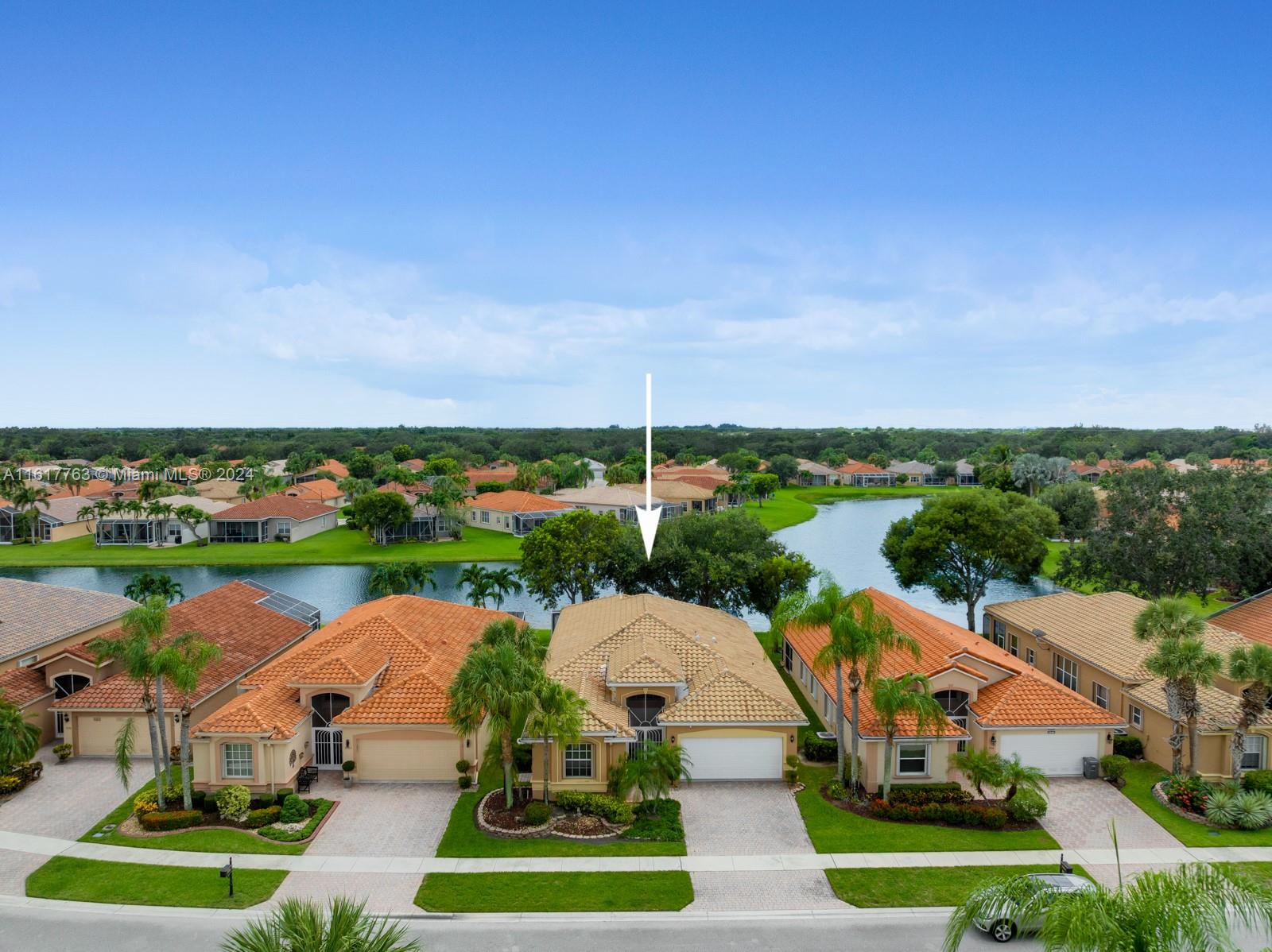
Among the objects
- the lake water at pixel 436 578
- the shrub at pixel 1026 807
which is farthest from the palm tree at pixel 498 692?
the lake water at pixel 436 578

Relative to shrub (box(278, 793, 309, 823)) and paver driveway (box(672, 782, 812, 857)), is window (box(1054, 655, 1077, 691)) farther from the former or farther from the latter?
shrub (box(278, 793, 309, 823))

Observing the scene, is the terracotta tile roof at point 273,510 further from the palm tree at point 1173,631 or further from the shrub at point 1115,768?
the palm tree at point 1173,631

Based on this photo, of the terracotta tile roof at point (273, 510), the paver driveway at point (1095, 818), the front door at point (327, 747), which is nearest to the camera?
the paver driveway at point (1095, 818)

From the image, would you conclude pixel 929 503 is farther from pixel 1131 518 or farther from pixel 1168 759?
pixel 1168 759

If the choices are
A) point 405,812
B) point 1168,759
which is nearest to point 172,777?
point 405,812

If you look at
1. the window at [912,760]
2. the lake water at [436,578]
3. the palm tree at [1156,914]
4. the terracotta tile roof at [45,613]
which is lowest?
the lake water at [436,578]

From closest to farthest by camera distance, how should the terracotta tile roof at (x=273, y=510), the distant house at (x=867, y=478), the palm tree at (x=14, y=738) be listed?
1. the palm tree at (x=14, y=738)
2. the terracotta tile roof at (x=273, y=510)
3. the distant house at (x=867, y=478)

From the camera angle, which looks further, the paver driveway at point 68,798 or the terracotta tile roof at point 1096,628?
the terracotta tile roof at point 1096,628

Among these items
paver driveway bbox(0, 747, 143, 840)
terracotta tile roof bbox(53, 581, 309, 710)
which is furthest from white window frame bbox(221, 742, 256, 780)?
terracotta tile roof bbox(53, 581, 309, 710)
